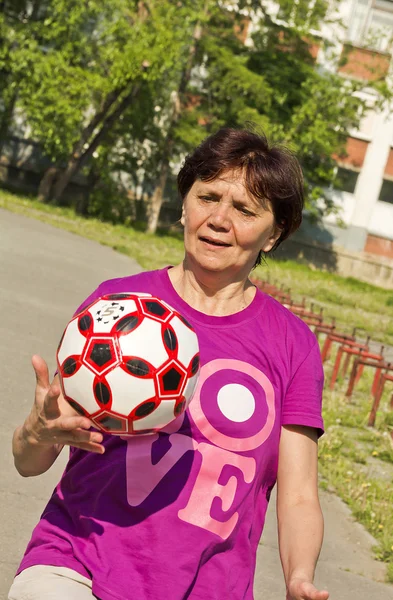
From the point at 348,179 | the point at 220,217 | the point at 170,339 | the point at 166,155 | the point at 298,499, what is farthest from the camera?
the point at 348,179

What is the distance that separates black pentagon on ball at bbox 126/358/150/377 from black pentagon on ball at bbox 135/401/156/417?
0.25 feet

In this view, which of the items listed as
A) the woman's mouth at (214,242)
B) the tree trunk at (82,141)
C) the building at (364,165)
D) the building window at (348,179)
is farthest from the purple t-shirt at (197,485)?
the building window at (348,179)

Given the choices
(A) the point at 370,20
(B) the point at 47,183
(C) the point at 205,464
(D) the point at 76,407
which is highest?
(A) the point at 370,20

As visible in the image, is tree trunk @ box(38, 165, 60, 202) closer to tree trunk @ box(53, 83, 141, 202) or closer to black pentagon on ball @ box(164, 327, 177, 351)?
tree trunk @ box(53, 83, 141, 202)

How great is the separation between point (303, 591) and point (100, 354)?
2.73 ft

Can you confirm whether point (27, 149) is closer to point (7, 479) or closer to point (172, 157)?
point (172, 157)

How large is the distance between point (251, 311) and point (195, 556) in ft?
2.78

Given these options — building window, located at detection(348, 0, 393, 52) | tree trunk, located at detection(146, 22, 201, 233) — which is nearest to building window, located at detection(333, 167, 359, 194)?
building window, located at detection(348, 0, 393, 52)

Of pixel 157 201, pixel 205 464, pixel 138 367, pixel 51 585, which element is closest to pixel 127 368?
pixel 138 367

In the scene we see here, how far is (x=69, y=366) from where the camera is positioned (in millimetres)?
2996

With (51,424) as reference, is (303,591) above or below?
below

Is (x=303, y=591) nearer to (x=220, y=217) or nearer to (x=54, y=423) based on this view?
(x=54, y=423)

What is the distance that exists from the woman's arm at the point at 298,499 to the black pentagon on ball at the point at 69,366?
0.71m

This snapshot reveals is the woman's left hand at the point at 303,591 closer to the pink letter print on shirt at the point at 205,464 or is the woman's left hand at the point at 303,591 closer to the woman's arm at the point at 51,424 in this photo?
the pink letter print on shirt at the point at 205,464
